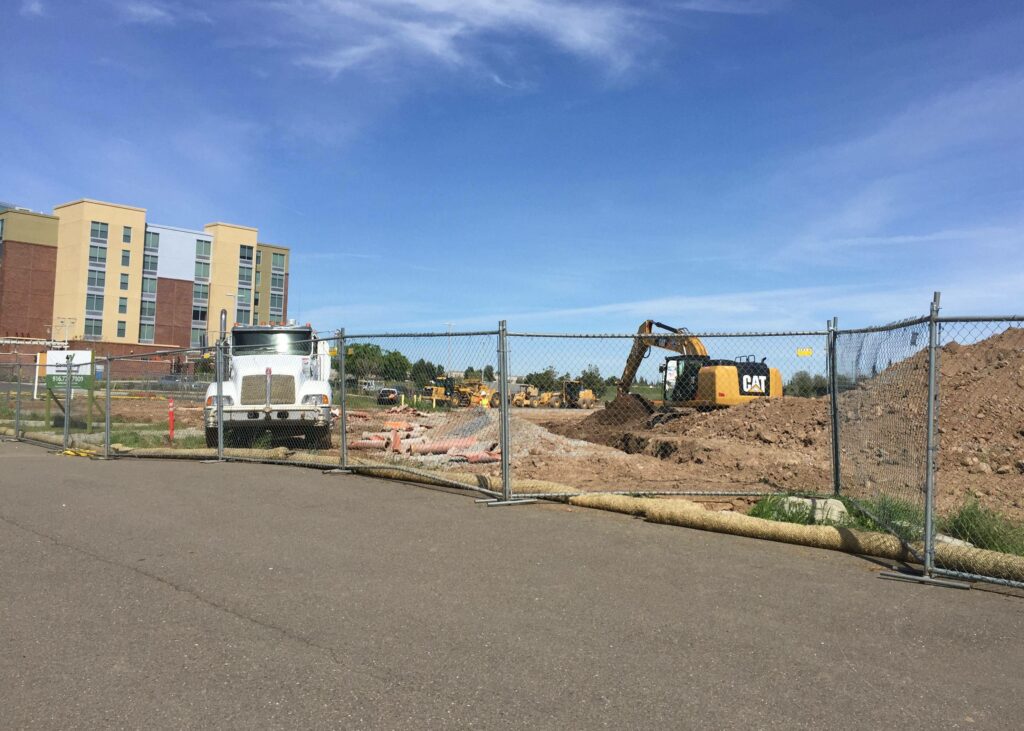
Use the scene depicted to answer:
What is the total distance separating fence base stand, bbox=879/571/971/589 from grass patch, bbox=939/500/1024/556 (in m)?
0.93

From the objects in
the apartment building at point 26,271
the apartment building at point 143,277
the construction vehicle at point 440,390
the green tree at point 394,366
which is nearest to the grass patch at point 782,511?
the construction vehicle at point 440,390

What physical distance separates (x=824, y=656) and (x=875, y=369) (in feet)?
13.1

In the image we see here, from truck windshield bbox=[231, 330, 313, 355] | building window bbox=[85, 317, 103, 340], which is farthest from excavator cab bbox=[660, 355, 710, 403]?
building window bbox=[85, 317, 103, 340]

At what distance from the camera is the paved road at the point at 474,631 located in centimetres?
371

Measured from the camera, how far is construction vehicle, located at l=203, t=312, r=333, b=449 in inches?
548

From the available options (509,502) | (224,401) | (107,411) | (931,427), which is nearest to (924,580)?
(931,427)

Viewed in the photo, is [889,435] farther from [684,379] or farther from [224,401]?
[684,379]

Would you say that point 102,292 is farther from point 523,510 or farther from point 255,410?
point 523,510

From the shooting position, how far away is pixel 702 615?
5.12 m

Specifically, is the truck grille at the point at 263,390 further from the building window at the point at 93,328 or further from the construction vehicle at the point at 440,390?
the building window at the point at 93,328

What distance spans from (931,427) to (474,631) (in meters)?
3.79

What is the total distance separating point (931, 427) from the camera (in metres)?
5.94

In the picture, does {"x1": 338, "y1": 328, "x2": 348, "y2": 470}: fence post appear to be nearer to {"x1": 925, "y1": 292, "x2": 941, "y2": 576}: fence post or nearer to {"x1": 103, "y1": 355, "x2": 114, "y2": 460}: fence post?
{"x1": 103, "y1": 355, "x2": 114, "y2": 460}: fence post

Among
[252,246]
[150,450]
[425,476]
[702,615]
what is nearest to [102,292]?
[252,246]
